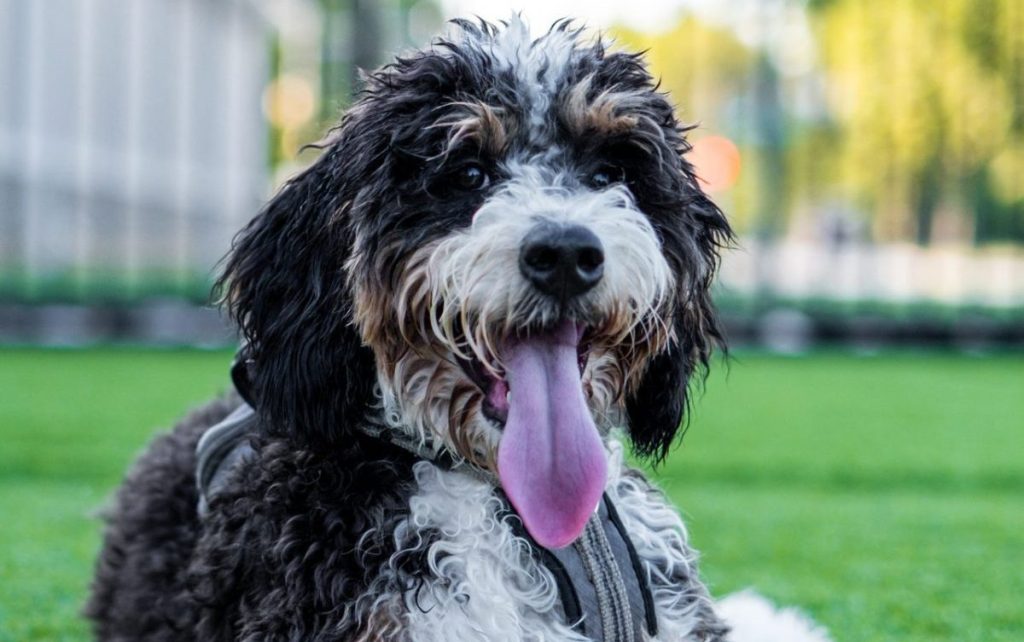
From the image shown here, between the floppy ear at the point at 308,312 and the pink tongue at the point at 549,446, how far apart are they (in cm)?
36

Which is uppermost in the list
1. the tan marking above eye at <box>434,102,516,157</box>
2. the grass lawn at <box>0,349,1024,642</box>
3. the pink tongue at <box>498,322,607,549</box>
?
the tan marking above eye at <box>434,102,516,157</box>

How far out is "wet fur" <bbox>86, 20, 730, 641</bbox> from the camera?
2.61m

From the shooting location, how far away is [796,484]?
21.9 feet

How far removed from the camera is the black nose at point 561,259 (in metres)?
2.53

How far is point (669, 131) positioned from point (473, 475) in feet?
2.97

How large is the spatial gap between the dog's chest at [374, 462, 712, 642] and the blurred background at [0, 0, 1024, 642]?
3.30 feet

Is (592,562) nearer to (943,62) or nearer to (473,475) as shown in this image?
(473,475)

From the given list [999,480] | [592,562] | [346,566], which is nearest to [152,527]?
[346,566]

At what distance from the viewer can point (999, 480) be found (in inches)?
269

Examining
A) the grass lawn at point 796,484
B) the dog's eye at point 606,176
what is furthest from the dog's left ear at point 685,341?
the grass lawn at point 796,484

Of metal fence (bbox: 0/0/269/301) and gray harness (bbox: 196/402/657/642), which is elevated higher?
metal fence (bbox: 0/0/269/301)

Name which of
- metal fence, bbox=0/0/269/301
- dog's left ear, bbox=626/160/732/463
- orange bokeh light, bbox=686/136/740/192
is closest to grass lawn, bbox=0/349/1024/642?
dog's left ear, bbox=626/160/732/463

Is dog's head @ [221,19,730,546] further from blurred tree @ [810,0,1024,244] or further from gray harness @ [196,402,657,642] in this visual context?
blurred tree @ [810,0,1024,244]

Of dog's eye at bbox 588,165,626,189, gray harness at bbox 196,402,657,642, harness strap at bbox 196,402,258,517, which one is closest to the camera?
gray harness at bbox 196,402,657,642
